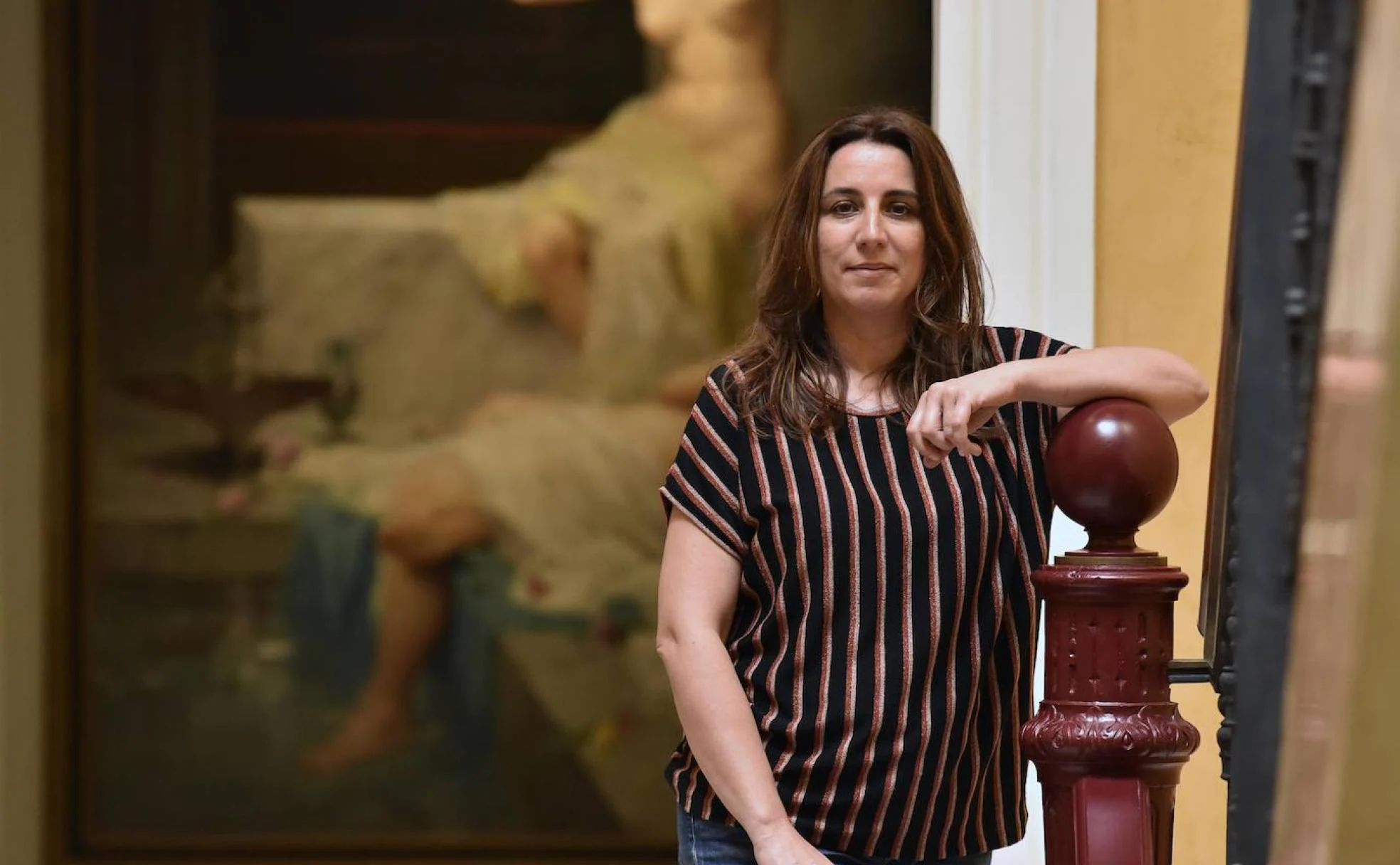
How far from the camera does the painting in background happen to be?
4.75m

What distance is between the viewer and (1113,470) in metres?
1.23

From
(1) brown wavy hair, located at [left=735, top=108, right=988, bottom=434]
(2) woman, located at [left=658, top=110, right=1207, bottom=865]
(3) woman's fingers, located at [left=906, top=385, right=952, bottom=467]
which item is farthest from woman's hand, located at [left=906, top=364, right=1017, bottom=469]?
(1) brown wavy hair, located at [left=735, top=108, right=988, bottom=434]

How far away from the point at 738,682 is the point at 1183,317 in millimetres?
1782

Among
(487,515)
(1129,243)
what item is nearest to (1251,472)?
(1129,243)

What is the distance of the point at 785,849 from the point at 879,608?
0.85 ft

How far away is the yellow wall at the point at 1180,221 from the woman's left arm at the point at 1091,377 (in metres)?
1.52

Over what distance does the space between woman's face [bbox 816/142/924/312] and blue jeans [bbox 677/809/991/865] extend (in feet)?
1.91

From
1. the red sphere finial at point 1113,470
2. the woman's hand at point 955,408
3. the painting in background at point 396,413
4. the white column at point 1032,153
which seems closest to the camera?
the red sphere finial at point 1113,470

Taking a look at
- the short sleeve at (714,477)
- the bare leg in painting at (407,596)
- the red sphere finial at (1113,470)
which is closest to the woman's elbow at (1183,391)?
the red sphere finial at (1113,470)

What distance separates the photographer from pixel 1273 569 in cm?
85

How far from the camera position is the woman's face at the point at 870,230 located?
1758 millimetres

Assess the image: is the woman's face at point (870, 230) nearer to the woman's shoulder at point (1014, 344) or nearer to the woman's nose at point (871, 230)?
the woman's nose at point (871, 230)

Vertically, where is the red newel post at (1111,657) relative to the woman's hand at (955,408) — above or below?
below

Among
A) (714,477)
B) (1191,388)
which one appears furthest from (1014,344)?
(714,477)
